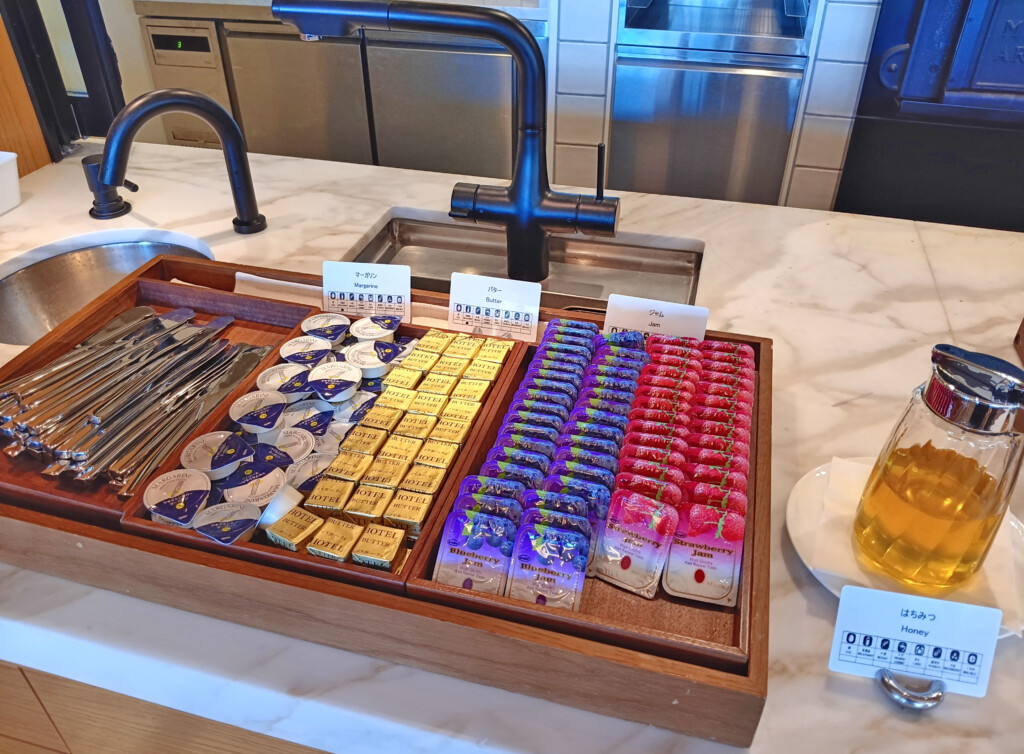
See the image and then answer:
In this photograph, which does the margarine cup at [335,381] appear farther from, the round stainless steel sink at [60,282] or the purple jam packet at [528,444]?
the round stainless steel sink at [60,282]

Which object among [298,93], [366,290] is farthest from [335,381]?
[298,93]

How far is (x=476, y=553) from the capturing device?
67 cm

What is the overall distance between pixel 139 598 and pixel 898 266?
3.96ft

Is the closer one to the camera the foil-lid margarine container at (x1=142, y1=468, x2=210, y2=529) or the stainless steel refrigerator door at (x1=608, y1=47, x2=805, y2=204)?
the foil-lid margarine container at (x1=142, y1=468, x2=210, y2=529)

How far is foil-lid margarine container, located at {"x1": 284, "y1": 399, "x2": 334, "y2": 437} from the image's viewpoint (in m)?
0.84

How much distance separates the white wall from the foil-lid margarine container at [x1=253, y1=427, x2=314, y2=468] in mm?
2369

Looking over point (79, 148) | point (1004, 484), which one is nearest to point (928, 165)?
point (1004, 484)

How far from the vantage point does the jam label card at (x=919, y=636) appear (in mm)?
584

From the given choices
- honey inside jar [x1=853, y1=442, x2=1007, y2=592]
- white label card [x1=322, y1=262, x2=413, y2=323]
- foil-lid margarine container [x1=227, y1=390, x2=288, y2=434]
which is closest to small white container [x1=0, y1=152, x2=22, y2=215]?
white label card [x1=322, y1=262, x2=413, y2=323]

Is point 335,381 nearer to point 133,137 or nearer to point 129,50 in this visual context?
point 133,137

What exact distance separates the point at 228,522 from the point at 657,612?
1.32 feet

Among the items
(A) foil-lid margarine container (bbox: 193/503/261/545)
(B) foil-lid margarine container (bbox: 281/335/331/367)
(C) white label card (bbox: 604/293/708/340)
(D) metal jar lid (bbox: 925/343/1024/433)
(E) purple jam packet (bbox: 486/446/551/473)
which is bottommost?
(A) foil-lid margarine container (bbox: 193/503/261/545)

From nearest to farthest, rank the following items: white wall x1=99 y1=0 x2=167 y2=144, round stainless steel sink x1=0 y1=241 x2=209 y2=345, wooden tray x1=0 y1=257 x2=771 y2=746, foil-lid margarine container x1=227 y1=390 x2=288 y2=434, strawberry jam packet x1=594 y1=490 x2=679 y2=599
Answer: wooden tray x1=0 y1=257 x2=771 y2=746 → strawberry jam packet x1=594 y1=490 x2=679 y2=599 → foil-lid margarine container x1=227 y1=390 x2=288 y2=434 → round stainless steel sink x1=0 y1=241 x2=209 y2=345 → white wall x1=99 y1=0 x2=167 y2=144

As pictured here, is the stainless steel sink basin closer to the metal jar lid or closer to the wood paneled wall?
the metal jar lid
